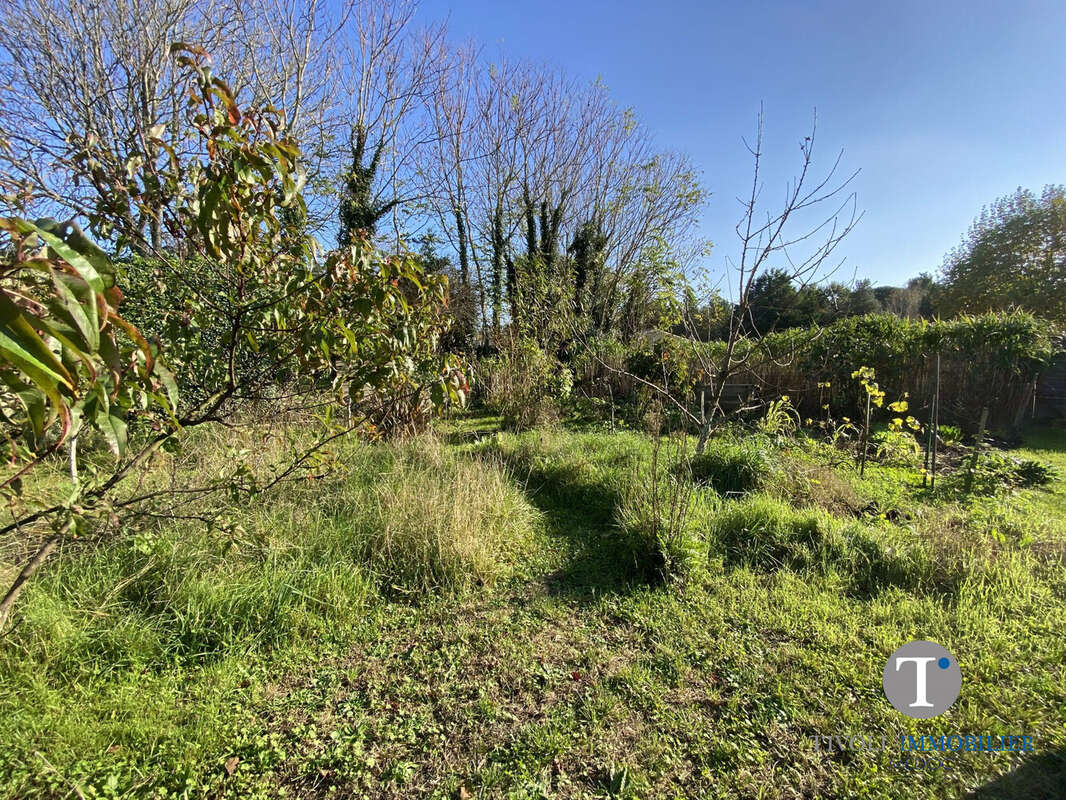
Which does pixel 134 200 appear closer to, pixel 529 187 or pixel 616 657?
pixel 616 657

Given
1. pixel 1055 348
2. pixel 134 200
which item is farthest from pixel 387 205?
pixel 1055 348

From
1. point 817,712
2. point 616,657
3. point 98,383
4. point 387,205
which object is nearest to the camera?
point 98,383

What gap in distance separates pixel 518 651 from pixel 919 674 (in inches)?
73.8

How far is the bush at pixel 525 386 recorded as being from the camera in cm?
692

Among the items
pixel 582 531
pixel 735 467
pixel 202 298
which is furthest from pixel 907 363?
pixel 202 298

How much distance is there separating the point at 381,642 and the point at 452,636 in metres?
0.38

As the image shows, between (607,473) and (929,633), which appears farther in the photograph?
(607,473)

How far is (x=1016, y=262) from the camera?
Answer: 1741cm

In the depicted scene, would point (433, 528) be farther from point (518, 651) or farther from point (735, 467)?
point (735, 467)

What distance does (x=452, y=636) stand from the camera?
2.28 m

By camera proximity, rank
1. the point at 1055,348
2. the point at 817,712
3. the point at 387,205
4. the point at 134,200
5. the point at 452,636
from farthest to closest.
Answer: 1. the point at 387,205
2. the point at 1055,348
3. the point at 452,636
4. the point at 817,712
5. the point at 134,200
